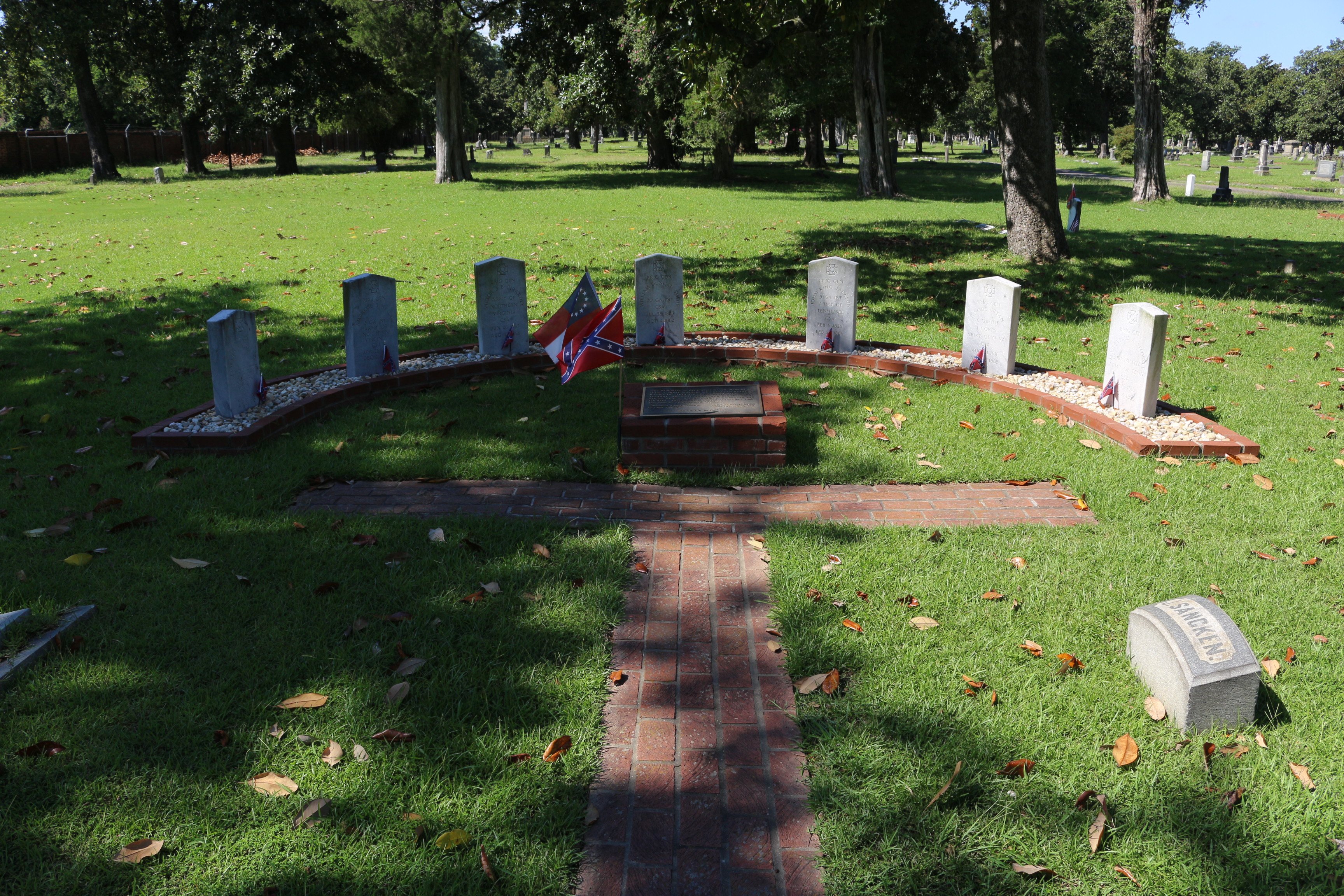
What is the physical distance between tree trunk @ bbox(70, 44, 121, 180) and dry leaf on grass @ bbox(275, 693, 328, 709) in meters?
34.6

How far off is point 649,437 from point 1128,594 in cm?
293

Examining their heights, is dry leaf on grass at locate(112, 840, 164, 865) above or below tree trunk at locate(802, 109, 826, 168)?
below

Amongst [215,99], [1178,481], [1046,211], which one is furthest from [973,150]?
[1178,481]

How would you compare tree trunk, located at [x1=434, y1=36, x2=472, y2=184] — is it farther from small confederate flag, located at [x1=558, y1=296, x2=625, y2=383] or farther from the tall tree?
small confederate flag, located at [x1=558, y1=296, x2=625, y2=383]

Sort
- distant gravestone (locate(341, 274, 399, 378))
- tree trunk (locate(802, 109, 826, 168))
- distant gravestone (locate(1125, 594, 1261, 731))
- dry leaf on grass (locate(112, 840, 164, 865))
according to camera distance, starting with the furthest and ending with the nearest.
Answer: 1. tree trunk (locate(802, 109, 826, 168))
2. distant gravestone (locate(341, 274, 399, 378))
3. distant gravestone (locate(1125, 594, 1261, 731))
4. dry leaf on grass (locate(112, 840, 164, 865))

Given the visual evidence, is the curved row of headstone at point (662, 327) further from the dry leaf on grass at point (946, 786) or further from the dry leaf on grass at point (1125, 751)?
the dry leaf on grass at point (946, 786)

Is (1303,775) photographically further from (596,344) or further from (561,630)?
(596,344)

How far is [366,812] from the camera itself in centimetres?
307

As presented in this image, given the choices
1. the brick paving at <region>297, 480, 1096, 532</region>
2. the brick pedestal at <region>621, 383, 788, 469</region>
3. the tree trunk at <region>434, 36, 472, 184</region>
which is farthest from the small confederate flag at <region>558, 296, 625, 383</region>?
the tree trunk at <region>434, 36, 472, 184</region>

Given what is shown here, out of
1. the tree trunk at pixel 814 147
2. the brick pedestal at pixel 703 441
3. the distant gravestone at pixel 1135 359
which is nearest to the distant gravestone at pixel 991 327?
the distant gravestone at pixel 1135 359

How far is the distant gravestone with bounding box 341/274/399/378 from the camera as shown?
7582mm

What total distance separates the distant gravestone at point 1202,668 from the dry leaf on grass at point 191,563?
432cm

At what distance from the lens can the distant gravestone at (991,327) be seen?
7.80m

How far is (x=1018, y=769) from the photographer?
327cm
